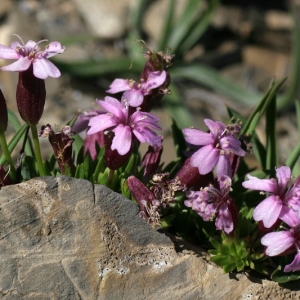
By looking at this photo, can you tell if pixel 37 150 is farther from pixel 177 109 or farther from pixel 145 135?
pixel 177 109

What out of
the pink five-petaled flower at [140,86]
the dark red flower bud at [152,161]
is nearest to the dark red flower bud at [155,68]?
the pink five-petaled flower at [140,86]

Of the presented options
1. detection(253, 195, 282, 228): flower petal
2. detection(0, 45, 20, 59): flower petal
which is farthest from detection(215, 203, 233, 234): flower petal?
detection(0, 45, 20, 59): flower petal

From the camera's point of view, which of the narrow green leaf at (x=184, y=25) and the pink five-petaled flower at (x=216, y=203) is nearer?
the pink five-petaled flower at (x=216, y=203)

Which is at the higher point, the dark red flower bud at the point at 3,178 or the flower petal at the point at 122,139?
the flower petal at the point at 122,139

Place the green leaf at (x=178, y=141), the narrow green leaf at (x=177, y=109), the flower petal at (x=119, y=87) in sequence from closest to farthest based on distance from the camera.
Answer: the flower petal at (x=119, y=87)
the green leaf at (x=178, y=141)
the narrow green leaf at (x=177, y=109)

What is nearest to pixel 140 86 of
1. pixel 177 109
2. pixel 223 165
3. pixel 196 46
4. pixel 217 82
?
pixel 223 165

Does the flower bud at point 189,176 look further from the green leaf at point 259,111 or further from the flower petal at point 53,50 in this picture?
the flower petal at point 53,50
